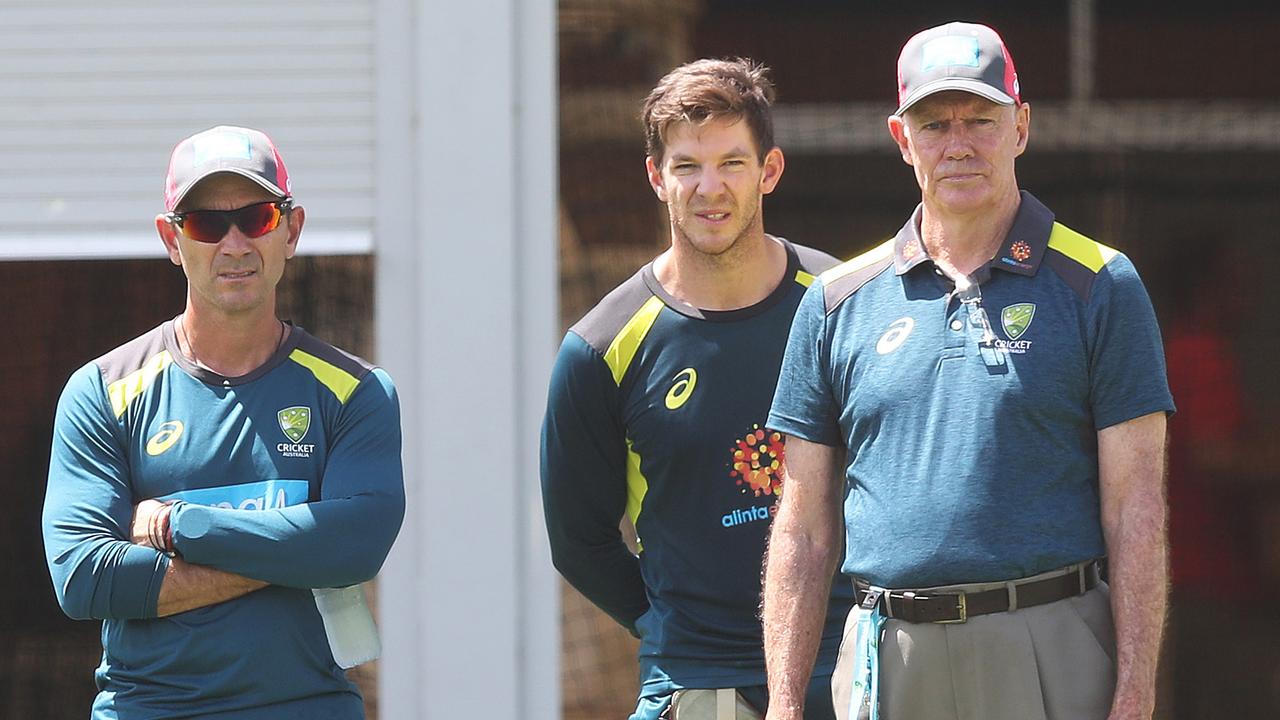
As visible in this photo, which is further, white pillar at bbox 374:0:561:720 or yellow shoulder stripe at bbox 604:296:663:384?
white pillar at bbox 374:0:561:720

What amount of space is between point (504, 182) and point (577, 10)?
65 cm

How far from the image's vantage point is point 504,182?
4637mm

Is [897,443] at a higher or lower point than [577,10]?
lower

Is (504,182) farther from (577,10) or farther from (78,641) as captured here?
(78,641)

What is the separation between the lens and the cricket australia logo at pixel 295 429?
3.06 m

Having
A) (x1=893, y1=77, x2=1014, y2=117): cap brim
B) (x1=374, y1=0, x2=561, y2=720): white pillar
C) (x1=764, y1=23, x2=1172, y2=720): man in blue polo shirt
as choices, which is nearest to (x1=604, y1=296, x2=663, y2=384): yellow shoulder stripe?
(x1=764, y1=23, x2=1172, y2=720): man in blue polo shirt

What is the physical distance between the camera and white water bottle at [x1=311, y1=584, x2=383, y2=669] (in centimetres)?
302

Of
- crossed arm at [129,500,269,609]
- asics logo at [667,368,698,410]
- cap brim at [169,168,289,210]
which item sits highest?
cap brim at [169,168,289,210]

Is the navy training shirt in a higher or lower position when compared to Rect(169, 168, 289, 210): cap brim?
lower

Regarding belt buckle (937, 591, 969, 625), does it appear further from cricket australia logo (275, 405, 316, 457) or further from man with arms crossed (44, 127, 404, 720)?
cricket australia logo (275, 405, 316, 457)

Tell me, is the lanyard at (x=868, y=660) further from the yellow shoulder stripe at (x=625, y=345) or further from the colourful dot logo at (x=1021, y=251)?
the yellow shoulder stripe at (x=625, y=345)

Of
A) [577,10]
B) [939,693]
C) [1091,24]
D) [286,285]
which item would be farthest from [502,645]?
[1091,24]

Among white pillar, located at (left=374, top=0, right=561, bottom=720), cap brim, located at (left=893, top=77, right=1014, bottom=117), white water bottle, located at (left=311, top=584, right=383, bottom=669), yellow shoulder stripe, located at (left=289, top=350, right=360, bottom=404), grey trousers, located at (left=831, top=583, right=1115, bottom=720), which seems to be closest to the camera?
grey trousers, located at (left=831, top=583, right=1115, bottom=720)

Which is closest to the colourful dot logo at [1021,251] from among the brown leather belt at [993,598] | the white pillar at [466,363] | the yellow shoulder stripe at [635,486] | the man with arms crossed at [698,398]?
the brown leather belt at [993,598]
